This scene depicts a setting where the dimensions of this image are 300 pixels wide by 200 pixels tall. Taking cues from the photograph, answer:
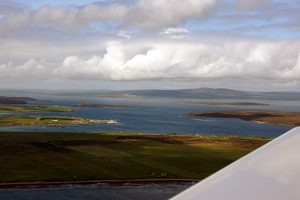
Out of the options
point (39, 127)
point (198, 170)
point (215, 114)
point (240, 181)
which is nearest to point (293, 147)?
point (240, 181)

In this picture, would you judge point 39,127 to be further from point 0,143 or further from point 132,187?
point 132,187

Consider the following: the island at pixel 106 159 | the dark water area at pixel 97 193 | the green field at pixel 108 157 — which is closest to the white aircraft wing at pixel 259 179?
the dark water area at pixel 97 193

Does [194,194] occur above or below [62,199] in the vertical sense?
above

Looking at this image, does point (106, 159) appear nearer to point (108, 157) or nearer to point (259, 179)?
point (108, 157)

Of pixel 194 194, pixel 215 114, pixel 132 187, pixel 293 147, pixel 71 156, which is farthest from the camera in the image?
pixel 215 114

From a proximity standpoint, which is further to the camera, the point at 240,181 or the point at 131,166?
the point at 131,166

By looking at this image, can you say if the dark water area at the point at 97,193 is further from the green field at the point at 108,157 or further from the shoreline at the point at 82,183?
the green field at the point at 108,157

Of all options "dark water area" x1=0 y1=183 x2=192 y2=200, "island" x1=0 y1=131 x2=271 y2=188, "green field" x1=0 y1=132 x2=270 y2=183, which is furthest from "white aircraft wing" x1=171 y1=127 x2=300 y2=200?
"green field" x1=0 y1=132 x2=270 y2=183

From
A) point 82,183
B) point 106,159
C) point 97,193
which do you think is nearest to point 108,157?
point 106,159
